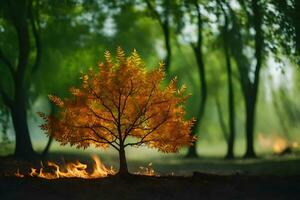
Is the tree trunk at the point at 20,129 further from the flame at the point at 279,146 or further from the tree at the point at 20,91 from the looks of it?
the flame at the point at 279,146

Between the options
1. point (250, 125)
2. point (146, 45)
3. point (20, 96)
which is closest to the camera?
point (20, 96)

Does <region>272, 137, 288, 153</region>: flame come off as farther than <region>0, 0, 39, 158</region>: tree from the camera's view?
Result: Yes

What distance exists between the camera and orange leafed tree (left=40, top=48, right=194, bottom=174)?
18.8 meters

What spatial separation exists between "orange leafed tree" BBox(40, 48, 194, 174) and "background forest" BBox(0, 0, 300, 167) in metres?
7.37

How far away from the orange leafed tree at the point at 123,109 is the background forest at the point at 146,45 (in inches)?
290

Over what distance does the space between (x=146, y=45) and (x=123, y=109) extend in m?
31.3

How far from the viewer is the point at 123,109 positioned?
19.1 meters

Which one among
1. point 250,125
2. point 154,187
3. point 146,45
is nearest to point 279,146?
point 146,45

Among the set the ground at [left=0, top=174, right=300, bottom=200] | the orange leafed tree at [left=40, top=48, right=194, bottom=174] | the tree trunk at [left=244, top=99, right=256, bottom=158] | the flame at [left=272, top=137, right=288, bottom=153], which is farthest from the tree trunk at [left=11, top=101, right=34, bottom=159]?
the flame at [left=272, top=137, right=288, bottom=153]

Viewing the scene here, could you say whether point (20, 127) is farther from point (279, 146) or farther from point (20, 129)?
point (279, 146)

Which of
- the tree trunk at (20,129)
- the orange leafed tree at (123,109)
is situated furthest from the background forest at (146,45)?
the orange leafed tree at (123,109)

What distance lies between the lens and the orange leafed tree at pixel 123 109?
1880 cm

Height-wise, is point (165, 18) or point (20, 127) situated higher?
point (165, 18)

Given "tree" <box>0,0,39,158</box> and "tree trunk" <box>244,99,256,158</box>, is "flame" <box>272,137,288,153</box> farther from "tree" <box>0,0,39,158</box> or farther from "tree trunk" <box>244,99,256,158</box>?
"tree" <box>0,0,39,158</box>
